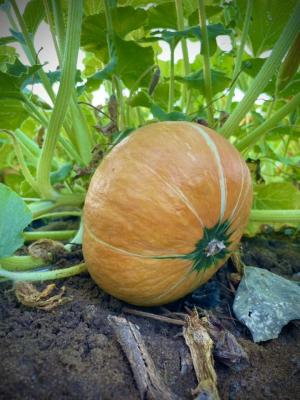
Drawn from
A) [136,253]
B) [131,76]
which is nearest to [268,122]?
[131,76]

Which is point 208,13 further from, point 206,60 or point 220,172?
point 220,172

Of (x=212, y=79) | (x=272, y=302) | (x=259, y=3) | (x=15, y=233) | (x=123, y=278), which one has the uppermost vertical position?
(x=259, y=3)

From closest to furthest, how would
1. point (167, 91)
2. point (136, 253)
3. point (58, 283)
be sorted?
point (136, 253) → point (58, 283) → point (167, 91)

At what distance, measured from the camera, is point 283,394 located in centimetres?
72

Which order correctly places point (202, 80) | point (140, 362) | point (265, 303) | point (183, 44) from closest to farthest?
point (140, 362) < point (265, 303) < point (202, 80) < point (183, 44)

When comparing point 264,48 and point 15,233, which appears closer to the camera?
point 15,233

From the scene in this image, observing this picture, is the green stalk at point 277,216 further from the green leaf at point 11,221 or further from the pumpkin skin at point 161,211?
the green leaf at point 11,221

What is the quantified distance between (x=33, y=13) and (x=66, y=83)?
359 millimetres

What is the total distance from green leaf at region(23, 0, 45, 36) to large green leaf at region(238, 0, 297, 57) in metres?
0.56

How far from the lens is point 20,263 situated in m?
1.01

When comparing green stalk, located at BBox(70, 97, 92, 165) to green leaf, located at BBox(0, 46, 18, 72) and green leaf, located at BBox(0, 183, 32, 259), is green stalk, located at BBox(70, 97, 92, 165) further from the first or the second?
green leaf, located at BBox(0, 183, 32, 259)

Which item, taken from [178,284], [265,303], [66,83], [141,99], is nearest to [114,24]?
[141,99]

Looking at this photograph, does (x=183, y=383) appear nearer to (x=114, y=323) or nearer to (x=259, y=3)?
(x=114, y=323)

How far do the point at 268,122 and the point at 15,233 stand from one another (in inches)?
29.6
